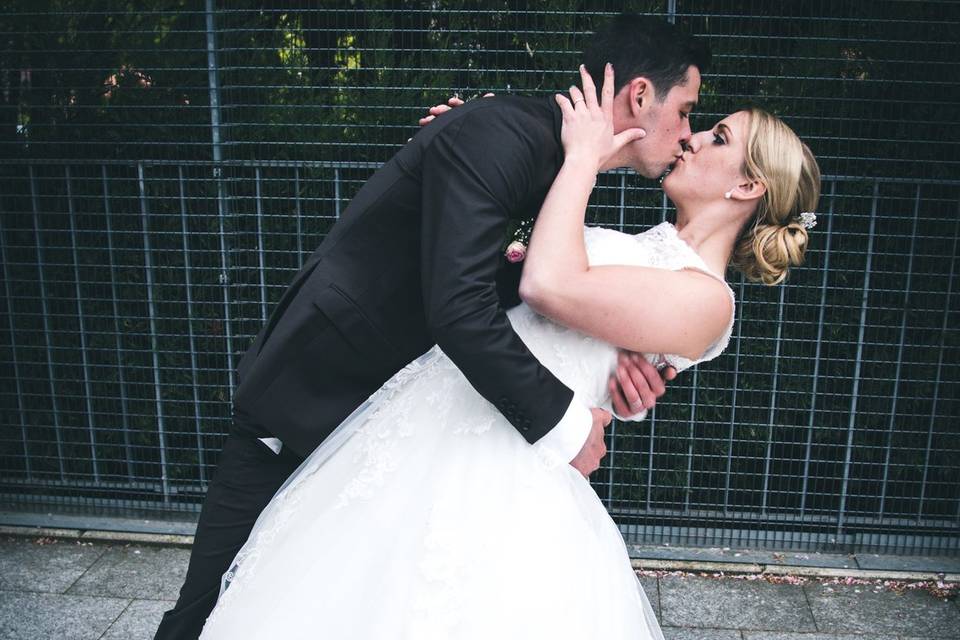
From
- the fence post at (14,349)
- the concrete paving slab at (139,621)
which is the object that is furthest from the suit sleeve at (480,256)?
the fence post at (14,349)

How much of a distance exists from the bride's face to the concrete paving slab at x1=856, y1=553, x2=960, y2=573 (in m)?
2.75

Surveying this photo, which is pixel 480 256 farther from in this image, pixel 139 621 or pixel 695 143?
pixel 139 621

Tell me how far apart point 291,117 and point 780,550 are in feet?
10.7

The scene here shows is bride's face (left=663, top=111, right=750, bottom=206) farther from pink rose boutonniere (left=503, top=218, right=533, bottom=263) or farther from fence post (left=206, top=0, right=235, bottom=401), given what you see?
fence post (left=206, top=0, right=235, bottom=401)

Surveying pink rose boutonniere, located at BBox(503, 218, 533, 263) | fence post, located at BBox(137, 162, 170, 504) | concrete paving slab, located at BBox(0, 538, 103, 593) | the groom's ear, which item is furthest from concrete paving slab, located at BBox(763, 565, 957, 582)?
concrete paving slab, located at BBox(0, 538, 103, 593)

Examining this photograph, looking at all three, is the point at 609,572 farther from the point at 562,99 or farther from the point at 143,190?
the point at 143,190

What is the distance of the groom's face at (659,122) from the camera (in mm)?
2236

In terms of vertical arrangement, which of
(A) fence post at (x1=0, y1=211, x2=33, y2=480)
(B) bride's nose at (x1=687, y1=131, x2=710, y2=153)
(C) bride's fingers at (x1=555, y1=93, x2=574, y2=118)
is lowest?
(A) fence post at (x1=0, y1=211, x2=33, y2=480)

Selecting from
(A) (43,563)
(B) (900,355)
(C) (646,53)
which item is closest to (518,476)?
(C) (646,53)

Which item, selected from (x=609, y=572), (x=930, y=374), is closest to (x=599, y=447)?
(x=609, y=572)

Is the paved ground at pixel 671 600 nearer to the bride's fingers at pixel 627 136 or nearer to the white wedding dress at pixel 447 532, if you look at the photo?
the white wedding dress at pixel 447 532

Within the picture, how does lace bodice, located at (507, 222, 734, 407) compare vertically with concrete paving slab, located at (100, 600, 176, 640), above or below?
above

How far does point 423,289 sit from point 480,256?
0.16m

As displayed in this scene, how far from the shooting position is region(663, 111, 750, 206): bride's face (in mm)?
2341
